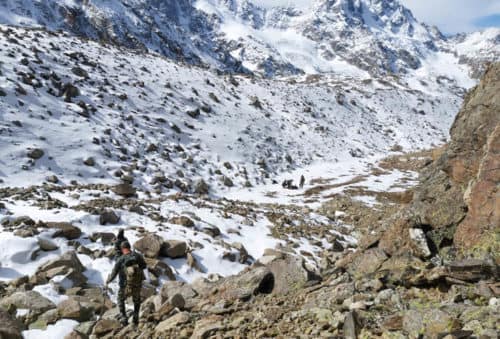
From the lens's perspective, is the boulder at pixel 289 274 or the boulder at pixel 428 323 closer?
the boulder at pixel 428 323

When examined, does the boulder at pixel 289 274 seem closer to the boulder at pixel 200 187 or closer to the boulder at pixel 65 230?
the boulder at pixel 65 230

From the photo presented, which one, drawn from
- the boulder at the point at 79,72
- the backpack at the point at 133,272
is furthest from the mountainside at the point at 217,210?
the backpack at the point at 133,272

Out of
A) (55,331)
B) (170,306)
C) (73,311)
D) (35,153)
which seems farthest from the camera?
(35,153)

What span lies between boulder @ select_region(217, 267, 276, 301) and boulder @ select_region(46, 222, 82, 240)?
20.2 ft

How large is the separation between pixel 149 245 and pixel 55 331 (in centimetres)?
473

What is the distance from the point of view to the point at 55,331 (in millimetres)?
7406

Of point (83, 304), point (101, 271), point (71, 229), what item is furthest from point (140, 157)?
point (83, 304)

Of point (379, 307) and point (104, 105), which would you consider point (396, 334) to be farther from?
point (104, 105)

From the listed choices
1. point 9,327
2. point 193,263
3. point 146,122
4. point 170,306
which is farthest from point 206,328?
point 146,122

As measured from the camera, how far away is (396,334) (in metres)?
4.72

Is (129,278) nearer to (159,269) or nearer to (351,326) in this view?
(159,269)

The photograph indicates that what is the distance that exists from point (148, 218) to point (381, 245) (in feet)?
32.8

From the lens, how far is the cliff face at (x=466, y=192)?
6883mm

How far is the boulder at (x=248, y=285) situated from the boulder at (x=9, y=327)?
13.2ft
